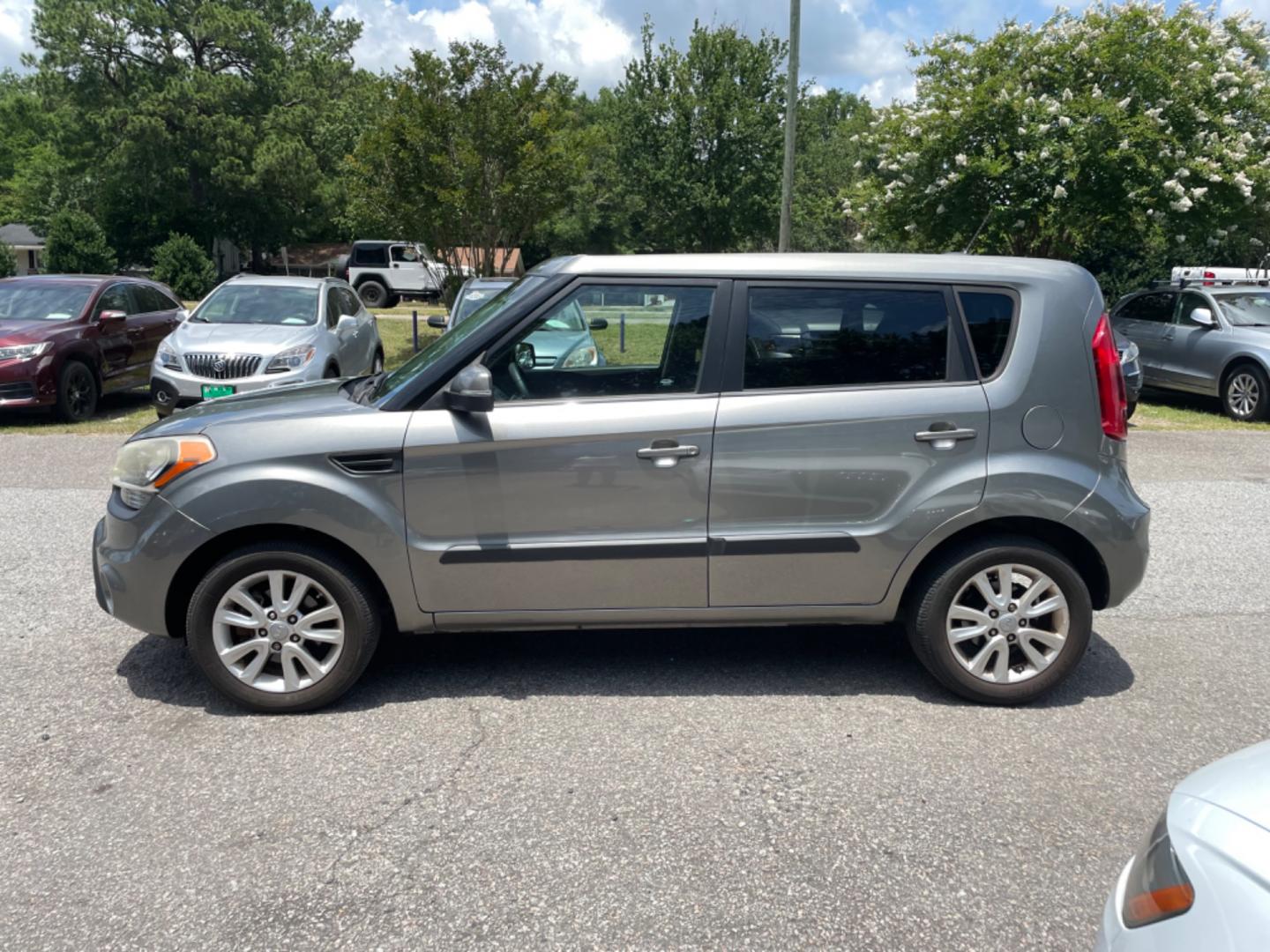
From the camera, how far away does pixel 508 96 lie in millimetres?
17734

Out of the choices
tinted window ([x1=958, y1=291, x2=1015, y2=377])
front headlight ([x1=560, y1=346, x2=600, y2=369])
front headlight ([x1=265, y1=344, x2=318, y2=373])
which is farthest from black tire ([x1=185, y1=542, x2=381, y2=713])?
front headlight ([x1=265, y1=344, x2=318, y2=373])

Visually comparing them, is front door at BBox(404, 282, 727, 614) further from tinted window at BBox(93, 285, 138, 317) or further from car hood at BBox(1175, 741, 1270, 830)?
tinted window at BBox(93, 285, 138, 317)

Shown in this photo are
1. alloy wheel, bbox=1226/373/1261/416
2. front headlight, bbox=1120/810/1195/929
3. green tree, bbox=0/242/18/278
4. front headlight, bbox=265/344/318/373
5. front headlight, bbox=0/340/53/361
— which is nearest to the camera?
front headlight, bbox=1120/810/1195/929

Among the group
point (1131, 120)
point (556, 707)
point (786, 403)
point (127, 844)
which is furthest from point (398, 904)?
point (1131, 120)

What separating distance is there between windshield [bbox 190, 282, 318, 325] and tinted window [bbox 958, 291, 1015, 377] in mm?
9260

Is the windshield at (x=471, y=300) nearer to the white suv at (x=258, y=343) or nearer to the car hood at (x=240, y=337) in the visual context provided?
the white suv at (x=258, y=343)

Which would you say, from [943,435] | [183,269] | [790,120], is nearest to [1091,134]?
[790,120]

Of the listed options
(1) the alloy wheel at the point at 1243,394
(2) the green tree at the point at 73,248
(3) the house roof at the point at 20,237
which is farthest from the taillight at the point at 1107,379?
(3) the house roof at the point at 20,237

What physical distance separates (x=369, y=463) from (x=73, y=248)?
3814 centimetres

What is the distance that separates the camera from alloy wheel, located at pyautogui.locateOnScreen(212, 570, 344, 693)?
4.04m

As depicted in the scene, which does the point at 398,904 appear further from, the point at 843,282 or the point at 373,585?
the point at 843,282

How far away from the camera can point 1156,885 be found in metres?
1.88

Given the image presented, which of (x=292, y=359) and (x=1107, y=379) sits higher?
(x=1107, y=379)

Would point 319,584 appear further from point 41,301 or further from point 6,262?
point 6,262
